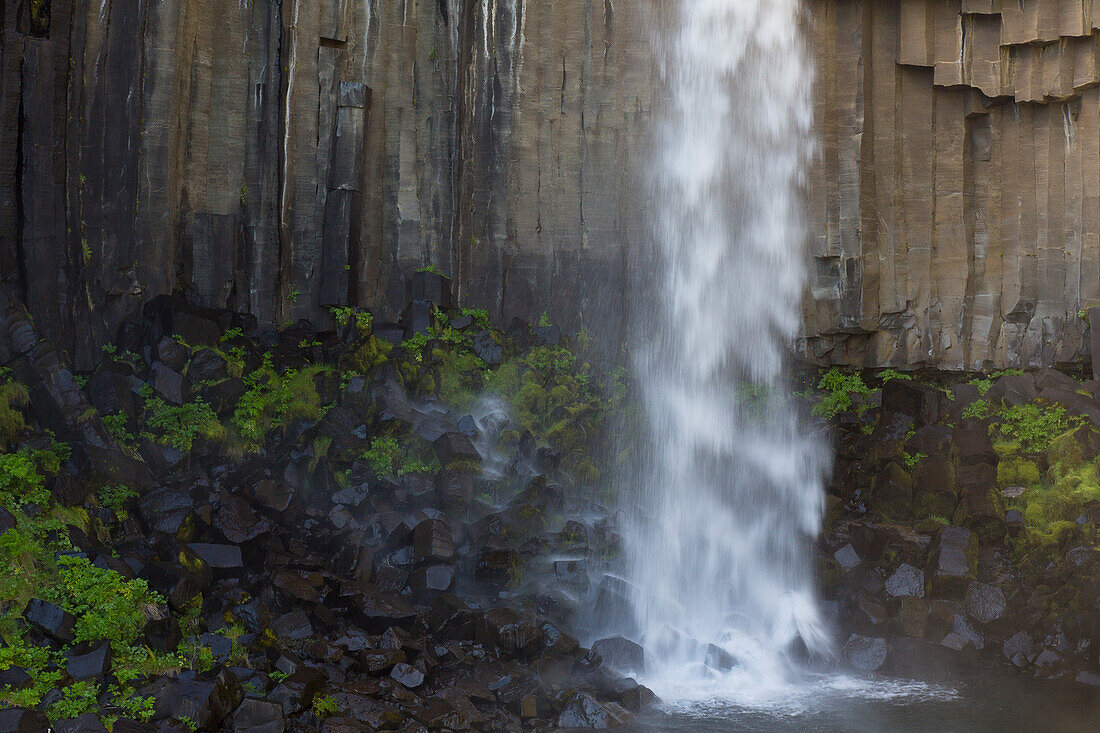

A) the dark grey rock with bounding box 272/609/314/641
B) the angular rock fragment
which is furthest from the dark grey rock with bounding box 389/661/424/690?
the angular rock fragment

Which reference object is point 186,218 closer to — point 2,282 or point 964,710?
point 2,282

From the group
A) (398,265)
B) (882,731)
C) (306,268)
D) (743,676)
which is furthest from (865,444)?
(306,268)

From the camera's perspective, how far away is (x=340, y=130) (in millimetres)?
13086

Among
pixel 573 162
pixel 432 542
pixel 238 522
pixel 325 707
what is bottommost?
pixel 325 707

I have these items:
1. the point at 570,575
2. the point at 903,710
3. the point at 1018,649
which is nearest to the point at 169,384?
the point at 570,575

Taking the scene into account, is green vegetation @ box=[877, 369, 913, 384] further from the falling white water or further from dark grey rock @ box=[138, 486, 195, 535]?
dark grey rock @ box=[138, 486, 195, 535]

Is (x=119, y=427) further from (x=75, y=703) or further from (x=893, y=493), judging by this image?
(x=893, y=493)

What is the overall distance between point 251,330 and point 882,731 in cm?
917

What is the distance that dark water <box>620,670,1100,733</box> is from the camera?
24.2ft

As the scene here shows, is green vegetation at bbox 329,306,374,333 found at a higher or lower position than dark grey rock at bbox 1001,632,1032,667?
higher

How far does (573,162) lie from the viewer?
14.1 metres

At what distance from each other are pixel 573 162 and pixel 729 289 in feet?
10.4

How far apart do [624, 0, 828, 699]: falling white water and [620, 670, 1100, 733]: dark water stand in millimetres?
2794

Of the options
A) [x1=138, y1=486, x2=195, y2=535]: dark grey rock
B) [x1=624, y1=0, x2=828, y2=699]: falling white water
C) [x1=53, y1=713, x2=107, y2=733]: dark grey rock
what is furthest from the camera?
[x1=624, y1=0, x2=828, y2=699]: falling white water
